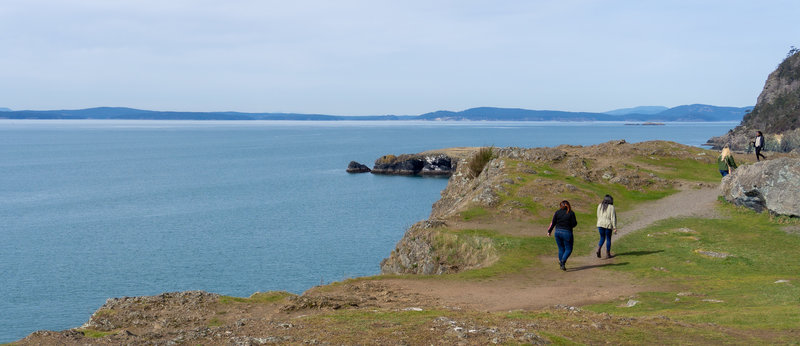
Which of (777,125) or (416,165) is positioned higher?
(777,125)

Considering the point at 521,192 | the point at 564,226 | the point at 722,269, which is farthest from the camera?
the point at 521,192

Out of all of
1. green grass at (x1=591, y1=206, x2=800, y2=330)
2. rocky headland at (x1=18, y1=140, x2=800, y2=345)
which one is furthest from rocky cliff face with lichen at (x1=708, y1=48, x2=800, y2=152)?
green grass at (x1=591, y1=206, x2=800, y2=330)

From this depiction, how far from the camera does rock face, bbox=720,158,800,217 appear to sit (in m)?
28.2

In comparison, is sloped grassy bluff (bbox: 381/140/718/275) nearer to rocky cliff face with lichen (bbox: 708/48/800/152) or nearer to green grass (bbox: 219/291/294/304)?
green grass (bbox: 219/291/294/304)

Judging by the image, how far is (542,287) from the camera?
20562 millimetres

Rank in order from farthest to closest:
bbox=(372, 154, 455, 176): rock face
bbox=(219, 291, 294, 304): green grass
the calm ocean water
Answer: bbox=(372, 154, 455, 176): rock face
the calm ocean water
bbox=(219, 291, 294, 304): green grass

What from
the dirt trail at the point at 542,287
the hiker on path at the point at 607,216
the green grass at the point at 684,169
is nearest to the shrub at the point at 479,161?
the green grass at the point at 684,169

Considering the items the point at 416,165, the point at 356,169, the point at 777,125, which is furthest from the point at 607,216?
the point at 777,125

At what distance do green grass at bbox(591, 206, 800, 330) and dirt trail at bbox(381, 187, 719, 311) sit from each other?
2.86 ft

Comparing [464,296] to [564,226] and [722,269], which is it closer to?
[564,226]

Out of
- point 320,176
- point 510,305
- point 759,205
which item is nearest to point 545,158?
point 759,205

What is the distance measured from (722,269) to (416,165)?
125m

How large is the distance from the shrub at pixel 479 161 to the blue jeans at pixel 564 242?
82.0 ft

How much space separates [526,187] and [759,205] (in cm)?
1253
